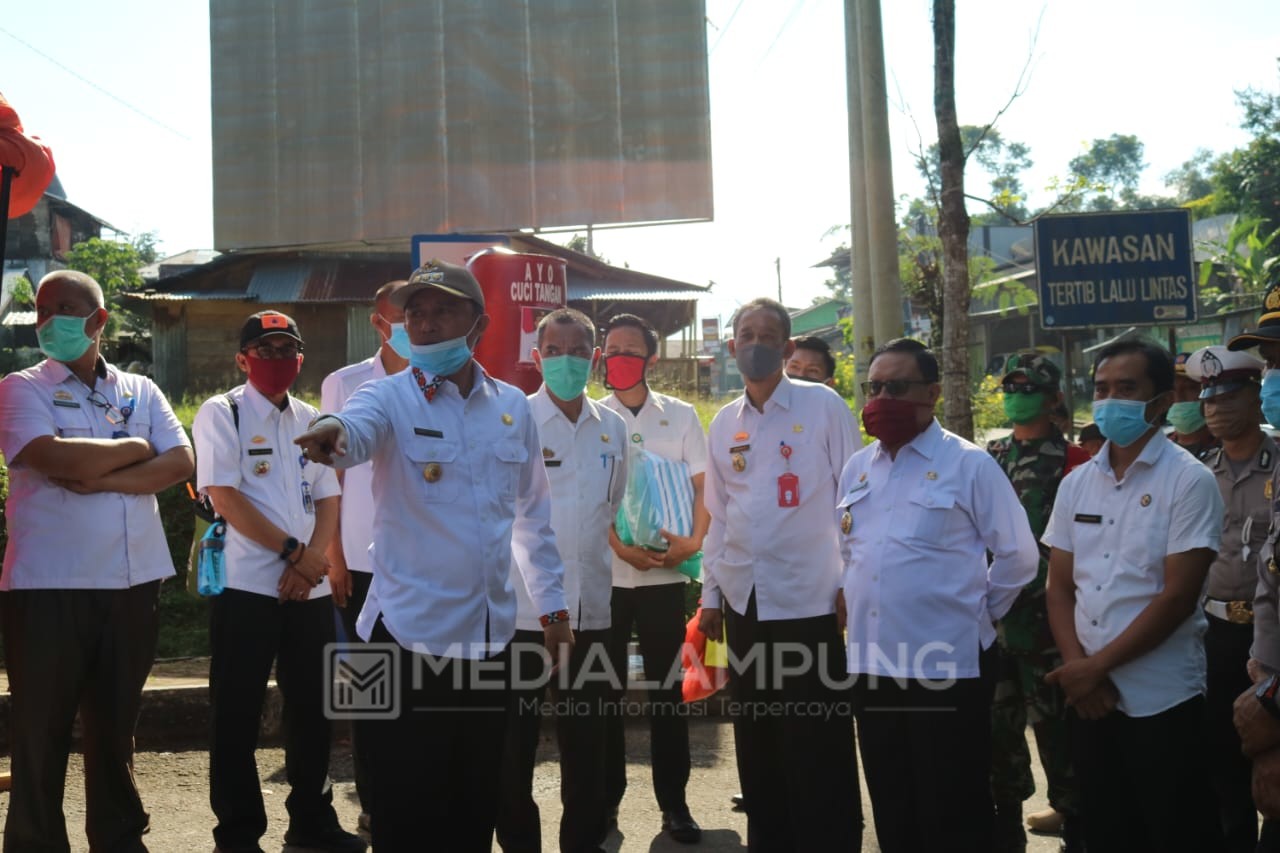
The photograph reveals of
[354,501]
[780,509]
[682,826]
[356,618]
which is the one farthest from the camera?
[356,618]

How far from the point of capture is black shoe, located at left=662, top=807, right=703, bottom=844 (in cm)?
523

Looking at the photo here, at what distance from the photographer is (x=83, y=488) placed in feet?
14.8

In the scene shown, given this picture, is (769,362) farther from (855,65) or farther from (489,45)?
(489,45)

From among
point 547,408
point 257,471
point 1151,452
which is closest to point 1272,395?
point 1151,452

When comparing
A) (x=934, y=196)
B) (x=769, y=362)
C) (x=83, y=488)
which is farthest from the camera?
(x=934, y=196)

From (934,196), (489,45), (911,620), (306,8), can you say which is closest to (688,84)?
(489,45)

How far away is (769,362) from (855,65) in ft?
21.5

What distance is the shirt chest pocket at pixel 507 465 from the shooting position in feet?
12.4

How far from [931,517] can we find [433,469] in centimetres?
172

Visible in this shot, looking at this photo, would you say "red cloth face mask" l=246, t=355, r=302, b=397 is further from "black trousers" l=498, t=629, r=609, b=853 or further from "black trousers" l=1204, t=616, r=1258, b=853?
"black trousers" l=1204, t=616, r=1258, b=853

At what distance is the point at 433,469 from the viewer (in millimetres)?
3598

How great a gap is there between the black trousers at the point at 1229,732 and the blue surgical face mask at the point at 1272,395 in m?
1.27

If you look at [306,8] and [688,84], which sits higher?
[306,8]

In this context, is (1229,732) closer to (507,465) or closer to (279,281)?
(507,465)
